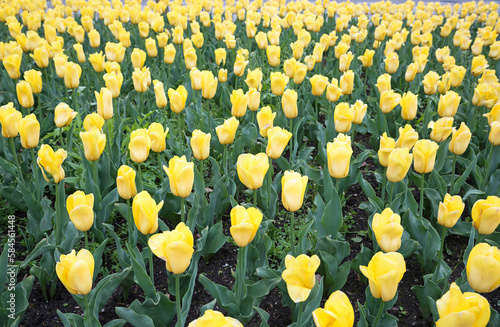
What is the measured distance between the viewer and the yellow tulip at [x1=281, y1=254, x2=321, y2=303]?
54.2 inches

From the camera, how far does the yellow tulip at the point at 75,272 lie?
142cm

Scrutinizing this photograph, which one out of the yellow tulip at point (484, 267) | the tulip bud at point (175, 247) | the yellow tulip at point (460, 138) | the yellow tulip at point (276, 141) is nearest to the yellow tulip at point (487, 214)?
the yellow tulip at point (484, 267)

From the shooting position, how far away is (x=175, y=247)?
1.42 metres

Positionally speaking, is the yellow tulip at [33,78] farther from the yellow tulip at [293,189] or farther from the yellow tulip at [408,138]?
the yellow tulip at [408,138]

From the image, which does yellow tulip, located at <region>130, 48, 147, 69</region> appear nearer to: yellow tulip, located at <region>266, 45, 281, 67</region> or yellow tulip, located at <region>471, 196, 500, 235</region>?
yellow tulip, located at <region>266, 45, 281, 67</region>

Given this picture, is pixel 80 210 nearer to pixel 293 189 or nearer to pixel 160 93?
pixel 293 189

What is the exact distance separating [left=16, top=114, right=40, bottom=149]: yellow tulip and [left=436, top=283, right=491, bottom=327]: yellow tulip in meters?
1.91

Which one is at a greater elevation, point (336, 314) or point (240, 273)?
point (336, 314)

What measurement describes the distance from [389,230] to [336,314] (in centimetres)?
57

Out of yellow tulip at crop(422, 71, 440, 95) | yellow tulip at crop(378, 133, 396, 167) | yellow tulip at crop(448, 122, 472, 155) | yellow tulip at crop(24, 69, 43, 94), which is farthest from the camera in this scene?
yellow tulip at crop(422, 71, 440, 95)

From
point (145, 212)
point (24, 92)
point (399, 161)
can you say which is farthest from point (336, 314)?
point (24, 92)

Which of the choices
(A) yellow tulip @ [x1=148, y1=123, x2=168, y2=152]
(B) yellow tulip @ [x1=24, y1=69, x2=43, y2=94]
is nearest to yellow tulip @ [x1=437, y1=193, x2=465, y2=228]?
(A) yellow tulip @ [x1=148, y1=123, x2=168, y2=152]

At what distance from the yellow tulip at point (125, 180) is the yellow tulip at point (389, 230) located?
1018 millimetres

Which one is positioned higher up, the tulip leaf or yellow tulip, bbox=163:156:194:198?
yellow tulip, bbox=163:156:194:198
